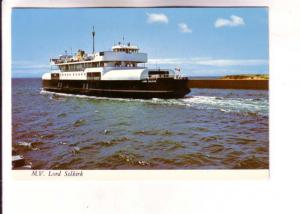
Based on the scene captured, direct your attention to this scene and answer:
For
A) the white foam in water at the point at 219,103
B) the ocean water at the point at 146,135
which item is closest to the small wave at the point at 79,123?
the ocean water at the point at 146,135

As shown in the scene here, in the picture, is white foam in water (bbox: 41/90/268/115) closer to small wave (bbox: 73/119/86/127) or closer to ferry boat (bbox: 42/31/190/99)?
ferry boat (bbox: 42/31/190/99)

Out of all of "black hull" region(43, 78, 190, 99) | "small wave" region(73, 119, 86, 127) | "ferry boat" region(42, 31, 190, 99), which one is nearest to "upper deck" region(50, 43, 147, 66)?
"ferry boat" region(42, 31, 190, 99)

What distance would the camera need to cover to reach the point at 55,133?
5.81 ft

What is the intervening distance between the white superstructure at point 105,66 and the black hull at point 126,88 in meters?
0.03

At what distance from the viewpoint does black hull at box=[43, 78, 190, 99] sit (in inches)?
75.8

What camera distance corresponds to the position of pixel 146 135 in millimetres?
1726

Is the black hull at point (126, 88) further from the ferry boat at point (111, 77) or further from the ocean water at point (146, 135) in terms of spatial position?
the ocean water at point (146, 135)

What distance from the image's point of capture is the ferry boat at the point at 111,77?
1854mm

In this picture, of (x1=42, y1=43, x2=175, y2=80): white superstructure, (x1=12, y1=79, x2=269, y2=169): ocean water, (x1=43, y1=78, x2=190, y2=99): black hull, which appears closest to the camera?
(x1=12, y1=79, x2=269, y2=169): ocean water

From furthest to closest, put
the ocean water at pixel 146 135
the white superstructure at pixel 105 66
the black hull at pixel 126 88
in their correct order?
the black hull at pixel 126 88 < the white superstructure at pixel 105 66 < the ocean water at pixel 146 135

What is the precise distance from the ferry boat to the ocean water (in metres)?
0.15

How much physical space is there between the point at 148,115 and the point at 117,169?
0.92 feet
